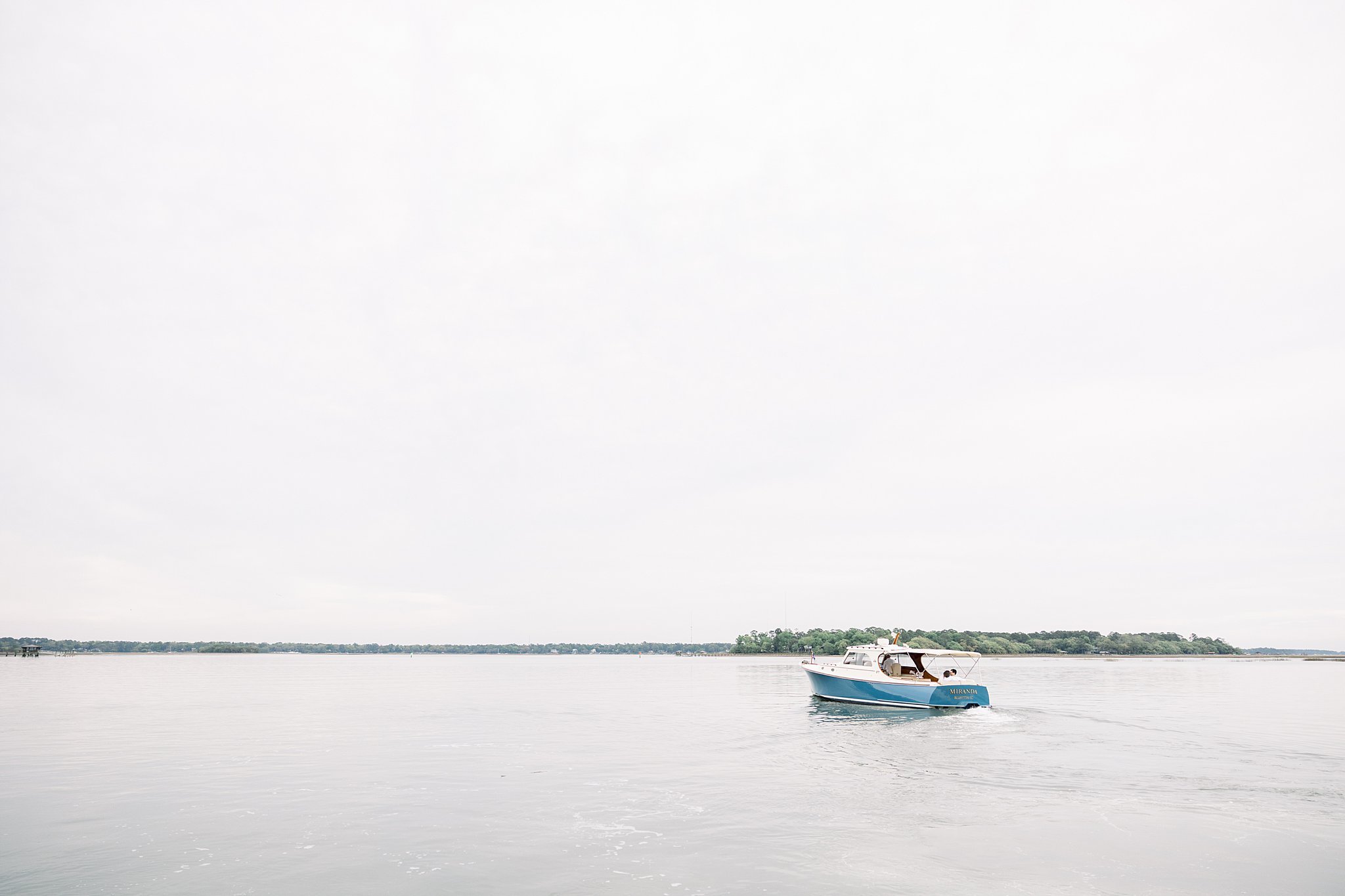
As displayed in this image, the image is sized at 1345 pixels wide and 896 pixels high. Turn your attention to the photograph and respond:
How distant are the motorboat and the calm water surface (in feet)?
5.66

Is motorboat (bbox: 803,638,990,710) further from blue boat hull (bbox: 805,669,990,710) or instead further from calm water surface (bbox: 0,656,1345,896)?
calm water surface (bbox: 0,656,1345,896)

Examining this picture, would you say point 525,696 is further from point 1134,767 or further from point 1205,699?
point 1205,699

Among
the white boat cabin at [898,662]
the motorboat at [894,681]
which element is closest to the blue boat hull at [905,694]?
the motorboat at [894,681]

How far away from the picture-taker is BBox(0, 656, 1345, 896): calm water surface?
19.0 metres

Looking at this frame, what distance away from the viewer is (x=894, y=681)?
5847 cm

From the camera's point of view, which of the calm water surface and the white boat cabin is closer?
the calm water surface

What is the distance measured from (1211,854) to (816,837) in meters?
10.6

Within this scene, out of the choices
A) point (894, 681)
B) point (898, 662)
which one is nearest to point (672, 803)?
point (894, 681)

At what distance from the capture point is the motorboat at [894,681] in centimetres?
5659

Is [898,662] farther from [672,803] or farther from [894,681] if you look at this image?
[672,803]

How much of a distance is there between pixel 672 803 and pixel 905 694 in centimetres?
3610

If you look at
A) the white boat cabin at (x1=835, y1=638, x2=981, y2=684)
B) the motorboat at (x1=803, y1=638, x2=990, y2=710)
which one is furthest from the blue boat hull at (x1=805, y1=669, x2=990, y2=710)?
the white boat cabin at (x1=835, y1=638, x2=981, y2=684)

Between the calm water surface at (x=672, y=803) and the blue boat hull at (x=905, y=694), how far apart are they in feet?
4.76

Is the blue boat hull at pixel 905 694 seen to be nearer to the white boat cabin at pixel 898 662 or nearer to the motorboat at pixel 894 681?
the motorboat at pixel 894 681
